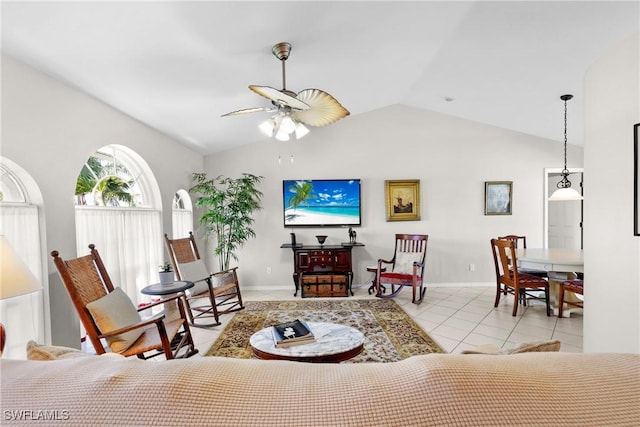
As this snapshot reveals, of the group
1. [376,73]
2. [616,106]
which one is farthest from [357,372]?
[376,73]

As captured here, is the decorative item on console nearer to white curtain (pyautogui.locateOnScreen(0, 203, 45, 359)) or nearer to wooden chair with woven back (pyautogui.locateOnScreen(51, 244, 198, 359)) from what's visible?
wooden chair with woven back (pyautogui.locateOnScreen(51, 244, 198, 359))

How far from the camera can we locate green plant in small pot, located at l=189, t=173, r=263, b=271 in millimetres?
4473

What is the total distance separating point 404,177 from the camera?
5.17 metres

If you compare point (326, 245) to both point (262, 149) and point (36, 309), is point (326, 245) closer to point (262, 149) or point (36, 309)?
point (262, 149)

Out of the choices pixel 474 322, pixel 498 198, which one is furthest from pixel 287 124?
pixel 498 198

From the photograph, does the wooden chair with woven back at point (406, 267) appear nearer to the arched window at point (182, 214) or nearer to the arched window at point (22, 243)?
the arched window at point (182, 214)

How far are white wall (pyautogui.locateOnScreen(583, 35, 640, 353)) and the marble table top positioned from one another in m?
1.63

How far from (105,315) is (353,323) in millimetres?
2372

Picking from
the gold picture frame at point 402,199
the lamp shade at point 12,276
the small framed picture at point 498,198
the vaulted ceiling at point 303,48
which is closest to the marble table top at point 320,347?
Result: the lamp shade at point 12,276

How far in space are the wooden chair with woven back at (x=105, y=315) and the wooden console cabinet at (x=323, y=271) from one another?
2422 millimetres

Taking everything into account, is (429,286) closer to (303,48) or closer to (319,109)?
(319,109)

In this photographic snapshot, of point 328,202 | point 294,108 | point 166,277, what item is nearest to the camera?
point 294,108

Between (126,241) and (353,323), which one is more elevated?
(126,241)

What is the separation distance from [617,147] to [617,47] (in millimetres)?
609
